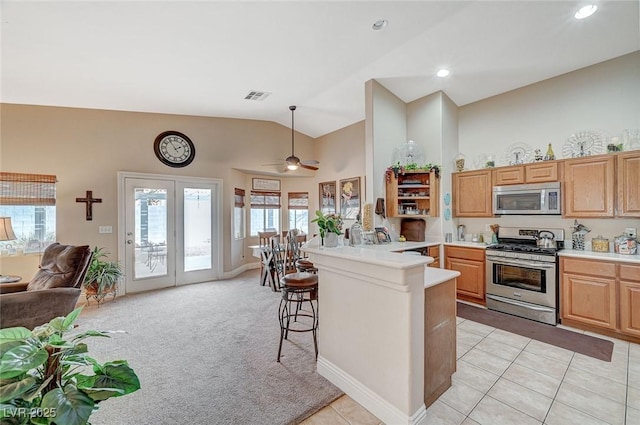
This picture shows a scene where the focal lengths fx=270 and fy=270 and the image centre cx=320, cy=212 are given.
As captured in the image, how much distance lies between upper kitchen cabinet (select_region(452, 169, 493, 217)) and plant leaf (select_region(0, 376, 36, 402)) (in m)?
4.85

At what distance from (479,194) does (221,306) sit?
4.37m

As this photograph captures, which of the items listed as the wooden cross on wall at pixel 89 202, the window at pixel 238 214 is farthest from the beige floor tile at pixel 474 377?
the wooden cross on wall at pixel 89 202

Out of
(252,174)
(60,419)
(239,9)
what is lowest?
(60,419)

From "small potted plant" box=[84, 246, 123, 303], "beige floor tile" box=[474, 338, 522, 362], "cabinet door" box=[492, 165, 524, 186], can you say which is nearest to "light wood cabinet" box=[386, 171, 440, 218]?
"cabinet door" box=[492, 165, 524, 186]

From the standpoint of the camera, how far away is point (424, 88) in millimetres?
4289

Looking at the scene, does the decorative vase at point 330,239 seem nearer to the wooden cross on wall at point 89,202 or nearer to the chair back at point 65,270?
the chair back at point 65,270

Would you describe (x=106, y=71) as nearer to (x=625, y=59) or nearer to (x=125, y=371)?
(x=125, y=371)

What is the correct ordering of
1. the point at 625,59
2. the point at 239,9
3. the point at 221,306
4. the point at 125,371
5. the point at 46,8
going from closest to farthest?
the point at 125,371
the point at 46,8
the point at 239,9
the point at 625,59
the point at 221,306

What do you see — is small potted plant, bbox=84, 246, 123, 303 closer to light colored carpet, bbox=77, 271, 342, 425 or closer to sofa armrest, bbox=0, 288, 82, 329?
light colored carpet, bbox=77, 271, 342, 425

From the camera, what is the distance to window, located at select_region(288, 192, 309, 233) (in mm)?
7289

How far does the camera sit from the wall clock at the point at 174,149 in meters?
5.00

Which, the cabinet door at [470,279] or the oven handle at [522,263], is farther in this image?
the cabinet door at [470,279]

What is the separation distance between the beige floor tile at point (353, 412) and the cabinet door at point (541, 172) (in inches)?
146

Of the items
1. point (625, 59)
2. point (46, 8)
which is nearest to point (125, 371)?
point (46, 8)
